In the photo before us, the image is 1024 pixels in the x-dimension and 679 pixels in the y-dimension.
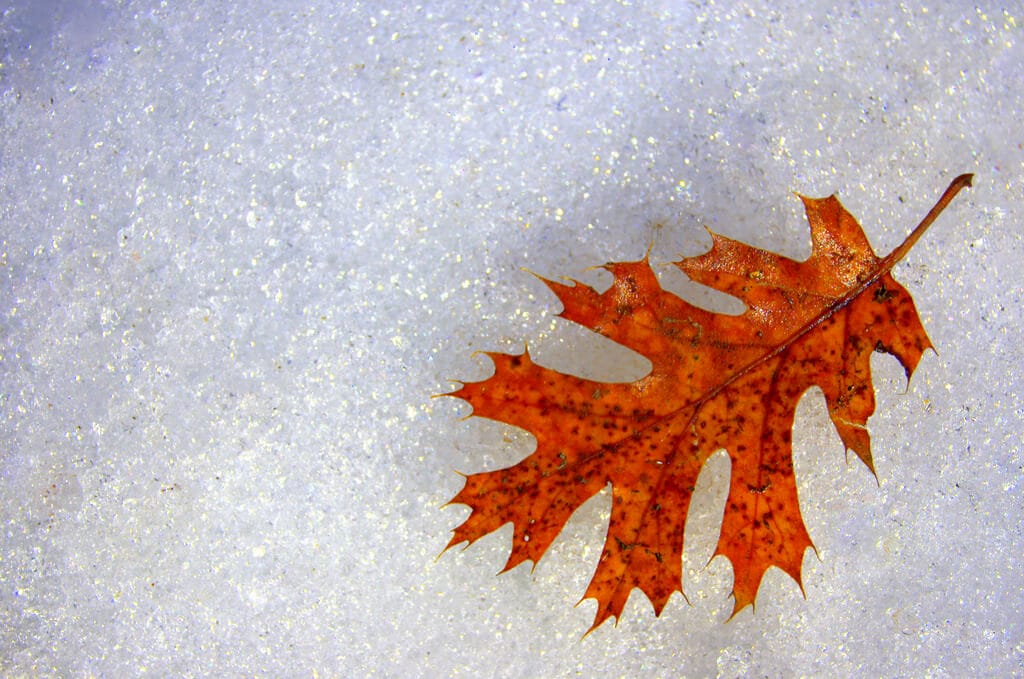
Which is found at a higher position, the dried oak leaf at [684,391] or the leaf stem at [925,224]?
Answer: the leaf stem at [925,224]

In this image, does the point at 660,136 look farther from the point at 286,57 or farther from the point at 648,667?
the point at 648,667

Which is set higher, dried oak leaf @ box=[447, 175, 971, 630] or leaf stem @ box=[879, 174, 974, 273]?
leaf stem @ box=[879, 174, 974, 273]

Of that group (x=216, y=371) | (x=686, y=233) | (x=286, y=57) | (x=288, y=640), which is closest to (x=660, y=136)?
(x=686, y=233)

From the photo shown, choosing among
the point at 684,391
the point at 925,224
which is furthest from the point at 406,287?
the point at 925,224

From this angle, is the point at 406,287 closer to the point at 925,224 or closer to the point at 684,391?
the point at 684,391
